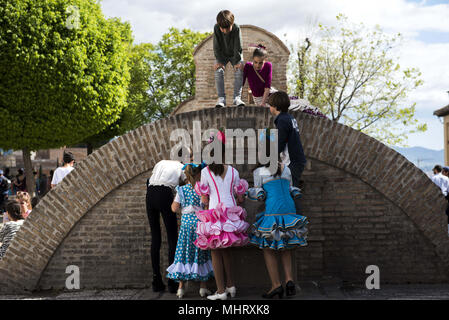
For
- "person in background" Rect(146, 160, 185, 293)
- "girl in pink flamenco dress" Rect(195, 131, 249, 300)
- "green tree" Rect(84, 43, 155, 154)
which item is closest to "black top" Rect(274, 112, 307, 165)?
"girl in pink flamenco dress" Rect(195, 131, 249, 300)

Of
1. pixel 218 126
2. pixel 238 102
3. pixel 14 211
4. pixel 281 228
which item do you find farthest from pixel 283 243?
pixel 14 211

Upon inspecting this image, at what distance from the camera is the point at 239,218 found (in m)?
6.41

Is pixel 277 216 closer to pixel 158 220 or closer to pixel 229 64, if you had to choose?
pixel 158 220

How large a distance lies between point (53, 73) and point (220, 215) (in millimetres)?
15312

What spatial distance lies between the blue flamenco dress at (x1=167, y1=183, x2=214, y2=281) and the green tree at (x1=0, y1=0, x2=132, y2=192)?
14.4m

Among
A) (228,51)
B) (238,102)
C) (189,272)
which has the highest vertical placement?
(228,51)

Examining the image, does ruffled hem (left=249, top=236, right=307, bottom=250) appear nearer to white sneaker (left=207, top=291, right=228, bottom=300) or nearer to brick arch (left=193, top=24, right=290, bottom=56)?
white sneaker (left=207, top=291, right=228, bottom=300)

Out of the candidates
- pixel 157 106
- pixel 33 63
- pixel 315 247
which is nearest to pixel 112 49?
pixel 33 63

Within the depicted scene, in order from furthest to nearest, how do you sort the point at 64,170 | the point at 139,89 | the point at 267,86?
the point at 139,89
the point at 64,170
the point at 267,86

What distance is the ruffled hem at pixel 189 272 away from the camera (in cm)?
652

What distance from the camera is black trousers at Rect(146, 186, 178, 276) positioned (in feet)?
23.1

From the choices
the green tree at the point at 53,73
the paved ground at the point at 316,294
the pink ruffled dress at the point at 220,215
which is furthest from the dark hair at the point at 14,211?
the green tree at the point at 53,73

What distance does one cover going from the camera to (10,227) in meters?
7.79

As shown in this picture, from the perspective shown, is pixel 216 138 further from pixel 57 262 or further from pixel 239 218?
pixel 57 262
